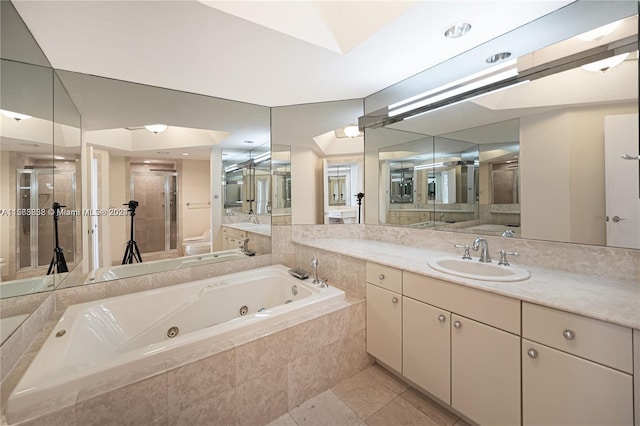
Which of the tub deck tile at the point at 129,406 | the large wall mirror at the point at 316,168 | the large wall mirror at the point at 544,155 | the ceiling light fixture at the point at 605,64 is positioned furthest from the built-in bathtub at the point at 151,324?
the ceiling light fixture at the point at 605,64

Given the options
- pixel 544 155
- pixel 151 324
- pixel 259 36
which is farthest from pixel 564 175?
pixel 151 324

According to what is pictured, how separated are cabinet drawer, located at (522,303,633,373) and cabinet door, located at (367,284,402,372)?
716 mm

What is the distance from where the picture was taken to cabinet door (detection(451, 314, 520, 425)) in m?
1.17

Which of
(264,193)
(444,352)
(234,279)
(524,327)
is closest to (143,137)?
(264,193)

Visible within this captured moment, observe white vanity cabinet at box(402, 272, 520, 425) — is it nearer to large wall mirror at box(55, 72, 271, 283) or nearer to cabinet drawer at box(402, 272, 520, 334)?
cabinet drawer at box(402, 272, 520, 334)

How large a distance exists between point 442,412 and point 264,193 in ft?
7.77

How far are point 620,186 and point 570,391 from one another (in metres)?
1.05

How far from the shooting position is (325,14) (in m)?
1.59

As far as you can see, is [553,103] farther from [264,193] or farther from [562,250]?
[264,193]

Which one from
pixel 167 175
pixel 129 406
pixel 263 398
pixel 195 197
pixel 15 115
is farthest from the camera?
pixel 195 197

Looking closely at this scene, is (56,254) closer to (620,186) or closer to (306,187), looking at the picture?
(306,187)

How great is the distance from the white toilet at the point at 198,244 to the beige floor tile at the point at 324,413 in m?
1.60

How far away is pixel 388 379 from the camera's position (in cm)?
181

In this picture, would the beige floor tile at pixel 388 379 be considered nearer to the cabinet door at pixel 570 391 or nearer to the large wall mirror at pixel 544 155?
the cabinet door at pixel 570 391
